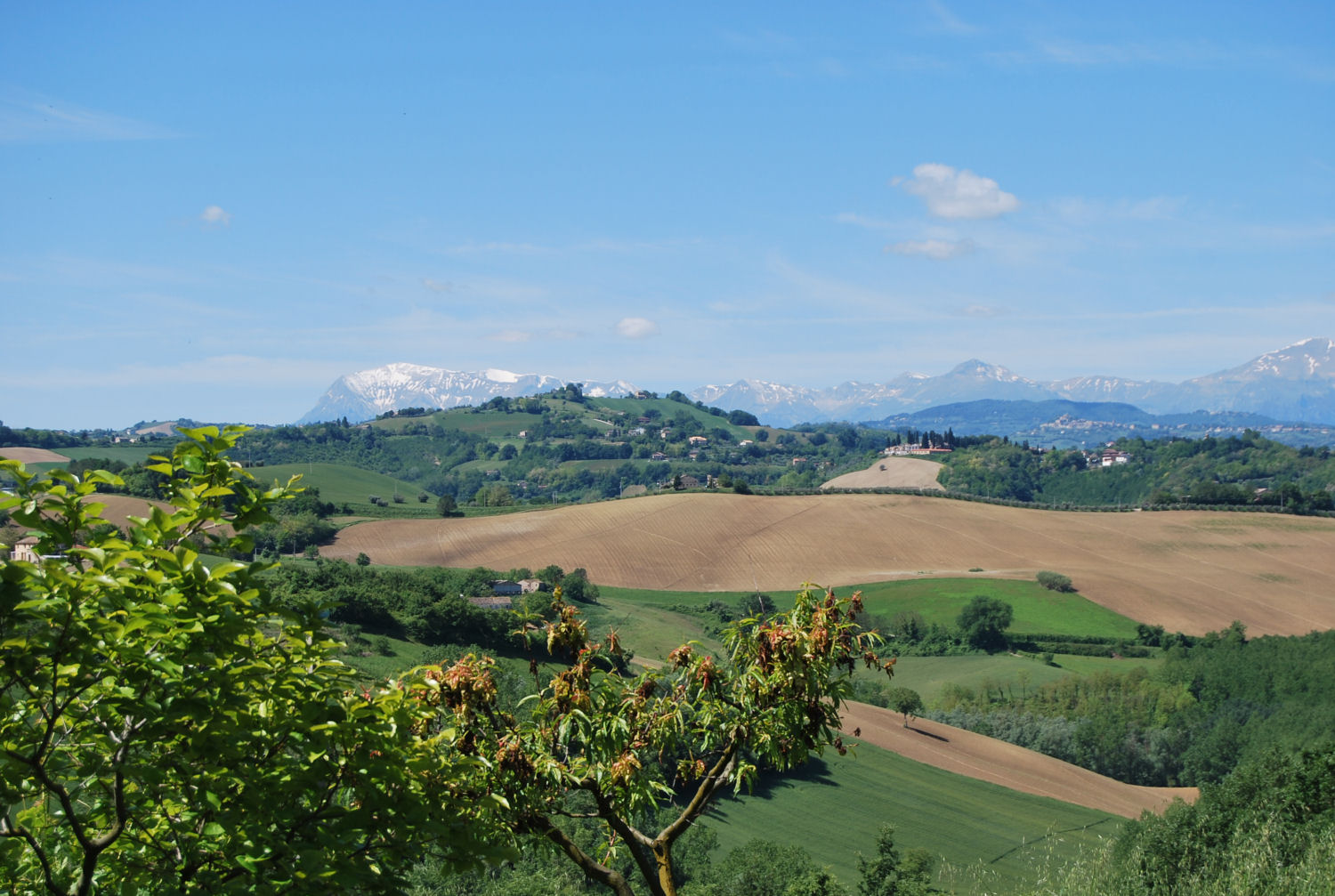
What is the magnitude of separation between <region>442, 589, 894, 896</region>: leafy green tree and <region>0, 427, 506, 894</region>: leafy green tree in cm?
136

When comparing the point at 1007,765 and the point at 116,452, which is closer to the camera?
the point at 1007,765

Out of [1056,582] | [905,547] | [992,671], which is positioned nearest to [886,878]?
[992,671]

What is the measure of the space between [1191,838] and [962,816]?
2729 cm

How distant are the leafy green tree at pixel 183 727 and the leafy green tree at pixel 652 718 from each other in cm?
136

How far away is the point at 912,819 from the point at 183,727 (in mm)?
→ 52388

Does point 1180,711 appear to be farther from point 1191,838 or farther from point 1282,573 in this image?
point 1191,838

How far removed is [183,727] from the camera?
5.17 m

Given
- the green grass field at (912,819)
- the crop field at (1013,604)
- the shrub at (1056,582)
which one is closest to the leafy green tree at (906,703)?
the green grass field at (912,819)

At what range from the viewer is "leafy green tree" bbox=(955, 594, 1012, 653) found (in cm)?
9038

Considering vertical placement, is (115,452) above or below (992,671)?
above

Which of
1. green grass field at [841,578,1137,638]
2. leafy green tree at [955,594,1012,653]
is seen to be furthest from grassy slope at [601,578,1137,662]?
leafy green tree at [955,594,1012,653]

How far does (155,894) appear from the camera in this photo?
4.81 m

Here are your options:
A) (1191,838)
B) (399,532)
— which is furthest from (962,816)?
(399,532)

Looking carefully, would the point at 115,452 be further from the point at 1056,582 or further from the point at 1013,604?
the point at 1056,582
